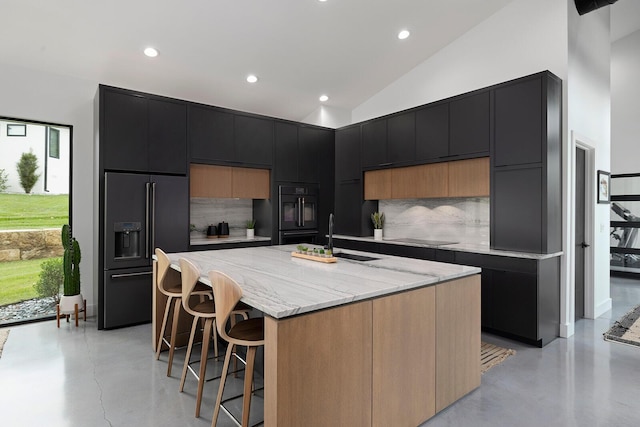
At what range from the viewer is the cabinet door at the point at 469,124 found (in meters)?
3.95

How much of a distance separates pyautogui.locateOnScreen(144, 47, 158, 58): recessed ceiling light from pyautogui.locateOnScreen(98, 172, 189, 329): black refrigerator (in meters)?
1.33

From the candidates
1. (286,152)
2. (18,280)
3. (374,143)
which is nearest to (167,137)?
(286,152)

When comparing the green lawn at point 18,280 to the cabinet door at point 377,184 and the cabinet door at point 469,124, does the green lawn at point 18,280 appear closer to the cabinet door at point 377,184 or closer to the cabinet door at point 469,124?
the cabinet door at point 377,184

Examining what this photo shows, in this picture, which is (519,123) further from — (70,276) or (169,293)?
(70,276)

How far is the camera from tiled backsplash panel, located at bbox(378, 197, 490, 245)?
4.52 meters

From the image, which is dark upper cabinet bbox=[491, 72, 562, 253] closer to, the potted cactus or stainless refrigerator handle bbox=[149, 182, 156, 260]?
stainless refrigerator handle bbox=[149, 182, 156, 260]

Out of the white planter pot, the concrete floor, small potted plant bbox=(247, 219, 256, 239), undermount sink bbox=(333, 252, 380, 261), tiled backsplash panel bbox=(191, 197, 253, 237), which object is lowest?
the concrete floor

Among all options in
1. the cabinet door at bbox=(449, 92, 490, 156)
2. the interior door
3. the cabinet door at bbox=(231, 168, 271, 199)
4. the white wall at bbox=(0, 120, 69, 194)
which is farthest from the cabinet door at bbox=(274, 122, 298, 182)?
the interior door

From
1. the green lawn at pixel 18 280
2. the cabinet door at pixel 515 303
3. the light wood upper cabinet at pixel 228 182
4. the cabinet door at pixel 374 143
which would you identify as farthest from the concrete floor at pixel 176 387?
the cabinet door at pixel 374 143

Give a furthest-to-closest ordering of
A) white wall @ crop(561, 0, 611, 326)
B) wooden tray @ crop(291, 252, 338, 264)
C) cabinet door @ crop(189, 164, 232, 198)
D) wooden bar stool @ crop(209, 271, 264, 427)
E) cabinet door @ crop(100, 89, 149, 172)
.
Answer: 1. cabinet door @ crop(189, 164, 232, 198)
2. cabinet door @ crop(100, 89, 149, 172)
3. white wall @ crop(561, 0, 611, 326)
4. wooden tray @ crop(291, 252, 338, 264)
5. wooden bar stool @ crop(209, 271, 264, 427)

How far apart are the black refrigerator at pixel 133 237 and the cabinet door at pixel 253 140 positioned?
1047mm

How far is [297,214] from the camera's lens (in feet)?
18.1

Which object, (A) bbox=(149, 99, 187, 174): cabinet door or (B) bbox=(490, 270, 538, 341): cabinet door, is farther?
(A) bbox=(149, 99, 187, 174): cabinet door

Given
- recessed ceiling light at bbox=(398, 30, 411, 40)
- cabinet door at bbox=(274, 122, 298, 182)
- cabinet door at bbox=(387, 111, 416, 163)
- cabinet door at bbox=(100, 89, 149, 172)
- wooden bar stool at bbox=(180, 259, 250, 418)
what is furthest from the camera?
cabinet door at bbox=(274, 122, 298, 182)
